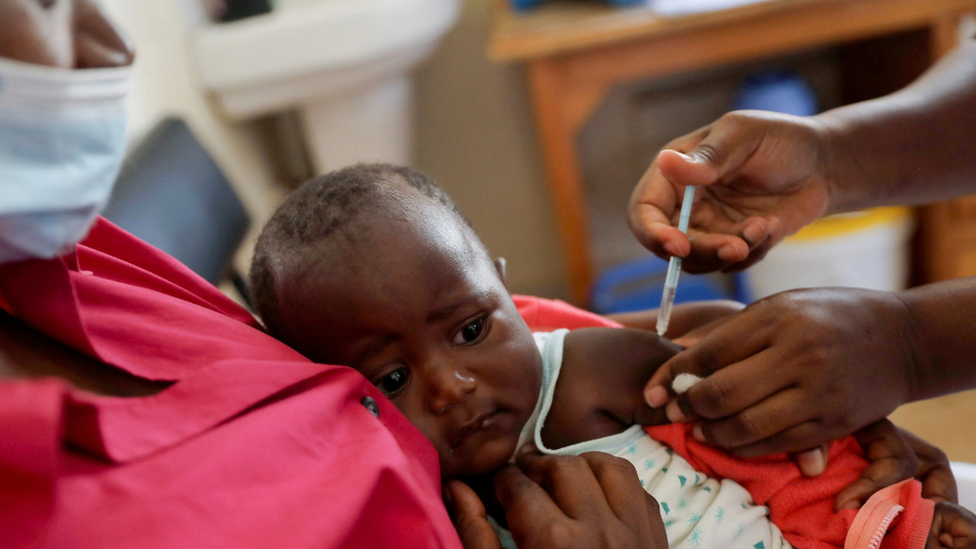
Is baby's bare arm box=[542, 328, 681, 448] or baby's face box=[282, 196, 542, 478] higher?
baby's face box=[282, 196, 542, 478]

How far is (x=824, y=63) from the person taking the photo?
241 centimetres

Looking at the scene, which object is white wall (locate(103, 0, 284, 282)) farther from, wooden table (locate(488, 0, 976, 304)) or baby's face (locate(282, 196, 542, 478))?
baby's face (locate(282, 196, 542, 478))

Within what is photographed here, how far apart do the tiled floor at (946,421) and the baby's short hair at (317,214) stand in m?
1.21

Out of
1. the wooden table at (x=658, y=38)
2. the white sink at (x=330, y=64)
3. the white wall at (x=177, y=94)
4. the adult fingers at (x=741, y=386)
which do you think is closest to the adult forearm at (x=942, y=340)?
the adult fingers at (x=741, y=386)

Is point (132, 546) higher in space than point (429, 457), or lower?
higher

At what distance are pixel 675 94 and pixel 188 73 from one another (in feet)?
5.04

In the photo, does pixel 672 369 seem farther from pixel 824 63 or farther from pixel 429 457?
pixel 824 63

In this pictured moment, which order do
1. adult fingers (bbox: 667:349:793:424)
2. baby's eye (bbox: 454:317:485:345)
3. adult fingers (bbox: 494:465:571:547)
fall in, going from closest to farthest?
adult fingers (bbox: 494:465:571:547) → adult fingers (bbox: 667:349:793:424) → baby's eye (bbox: 454:317:485:345)

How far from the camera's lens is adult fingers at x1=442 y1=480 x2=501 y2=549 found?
0.60m

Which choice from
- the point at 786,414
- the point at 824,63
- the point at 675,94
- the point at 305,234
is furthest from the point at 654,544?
the point at 824,63

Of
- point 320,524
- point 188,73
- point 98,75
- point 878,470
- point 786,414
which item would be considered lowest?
point 878,470

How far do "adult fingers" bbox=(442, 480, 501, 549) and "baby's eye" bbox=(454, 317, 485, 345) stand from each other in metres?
0.16

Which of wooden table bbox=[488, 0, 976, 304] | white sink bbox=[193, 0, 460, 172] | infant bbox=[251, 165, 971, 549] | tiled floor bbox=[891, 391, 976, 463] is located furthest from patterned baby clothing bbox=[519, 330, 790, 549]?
white sink bbox=[193, 0, 460, 172]

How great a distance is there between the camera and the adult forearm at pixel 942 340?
756 mm
